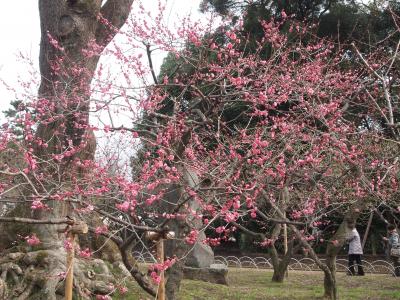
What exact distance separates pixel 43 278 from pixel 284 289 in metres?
4.96

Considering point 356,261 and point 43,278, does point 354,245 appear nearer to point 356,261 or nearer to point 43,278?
point 356,261

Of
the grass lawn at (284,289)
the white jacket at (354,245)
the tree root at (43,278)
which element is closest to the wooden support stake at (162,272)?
the tree root at (43,278)

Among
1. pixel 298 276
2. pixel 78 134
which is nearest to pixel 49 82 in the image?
pixel 78 134

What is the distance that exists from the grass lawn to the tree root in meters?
0.45

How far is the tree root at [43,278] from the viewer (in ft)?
18.7

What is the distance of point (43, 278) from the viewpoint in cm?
580

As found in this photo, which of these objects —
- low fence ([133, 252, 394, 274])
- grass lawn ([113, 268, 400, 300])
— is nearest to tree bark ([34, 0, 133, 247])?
grass lawn ([113, 268, 400, 300])

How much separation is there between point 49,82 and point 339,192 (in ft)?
20.2

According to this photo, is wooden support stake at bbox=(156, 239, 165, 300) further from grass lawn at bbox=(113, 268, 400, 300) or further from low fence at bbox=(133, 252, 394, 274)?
low fence at bbox=(133, 252, 394, 274)

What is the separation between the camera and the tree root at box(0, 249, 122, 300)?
18.7 feet

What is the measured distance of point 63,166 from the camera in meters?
5.77

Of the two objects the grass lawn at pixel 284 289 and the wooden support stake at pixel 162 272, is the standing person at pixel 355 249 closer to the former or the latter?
the grass lawn at pixel 284 289

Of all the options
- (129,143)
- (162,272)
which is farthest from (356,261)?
(162,272)

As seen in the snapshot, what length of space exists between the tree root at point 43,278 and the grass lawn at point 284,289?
445 mm
